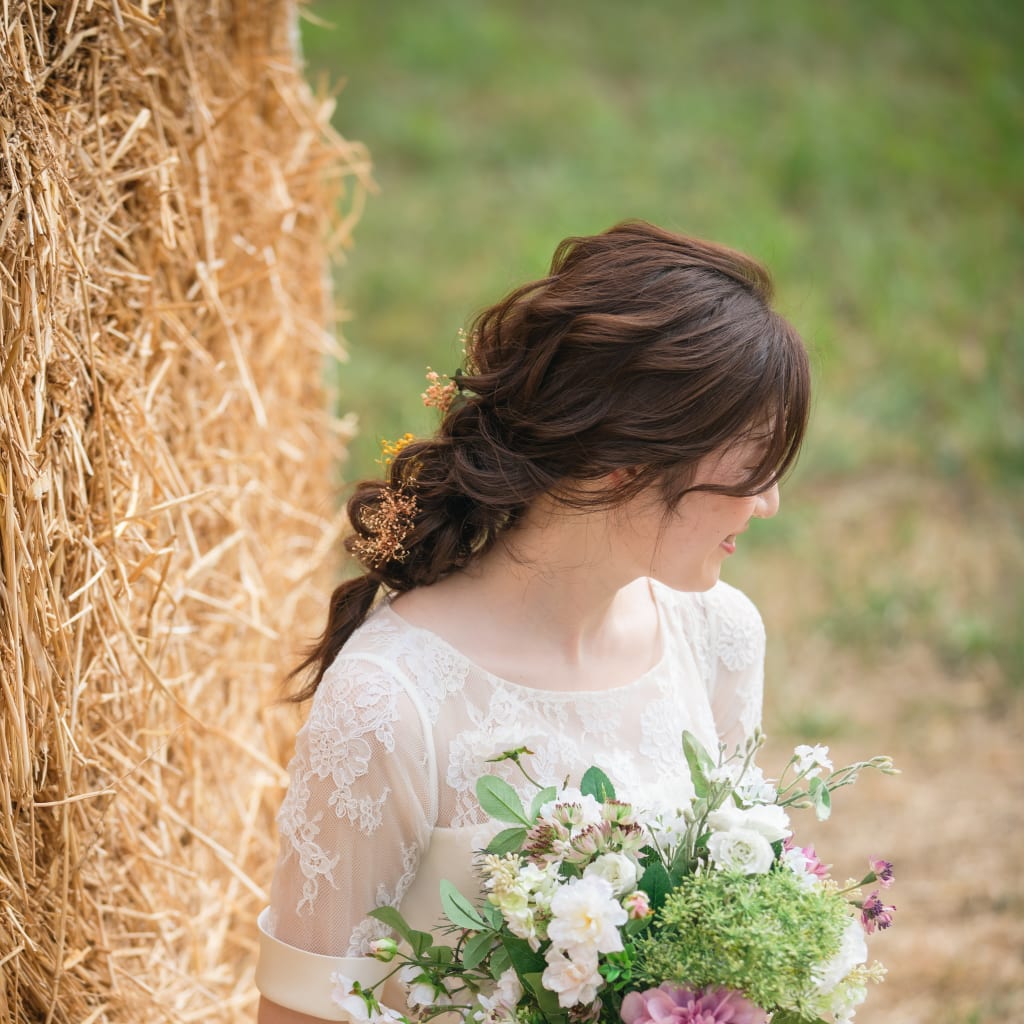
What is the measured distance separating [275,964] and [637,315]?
3.45 ft

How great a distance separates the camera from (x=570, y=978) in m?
1.34

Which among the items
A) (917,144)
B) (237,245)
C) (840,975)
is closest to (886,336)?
(917,144)

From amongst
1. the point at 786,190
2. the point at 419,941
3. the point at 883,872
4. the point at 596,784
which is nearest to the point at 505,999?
the point at 419,941

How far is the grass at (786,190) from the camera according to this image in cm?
578

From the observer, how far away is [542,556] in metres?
1.83

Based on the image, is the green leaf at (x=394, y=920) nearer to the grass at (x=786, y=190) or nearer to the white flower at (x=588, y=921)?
the white flower at (x=588, y=921)

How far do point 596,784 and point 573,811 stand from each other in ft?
0.34

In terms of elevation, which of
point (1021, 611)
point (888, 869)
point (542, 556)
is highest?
point (542, 556)

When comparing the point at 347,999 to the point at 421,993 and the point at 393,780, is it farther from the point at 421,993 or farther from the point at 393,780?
the point at 393,780

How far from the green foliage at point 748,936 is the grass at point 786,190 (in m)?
3.47

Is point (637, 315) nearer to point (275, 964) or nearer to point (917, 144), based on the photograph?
point (275, 964)

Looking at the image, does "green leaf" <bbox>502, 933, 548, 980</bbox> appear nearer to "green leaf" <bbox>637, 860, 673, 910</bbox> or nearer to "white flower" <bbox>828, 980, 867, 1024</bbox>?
"green leaf" <bbox>637, 860, 673, 910</bbox>

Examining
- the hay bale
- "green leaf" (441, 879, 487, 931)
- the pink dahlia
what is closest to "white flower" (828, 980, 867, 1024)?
the pink dahlia

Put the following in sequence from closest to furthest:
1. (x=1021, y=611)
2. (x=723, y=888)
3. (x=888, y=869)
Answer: (x=723, y=888) → (x=888, y=869) → (x=1021, y=611)
